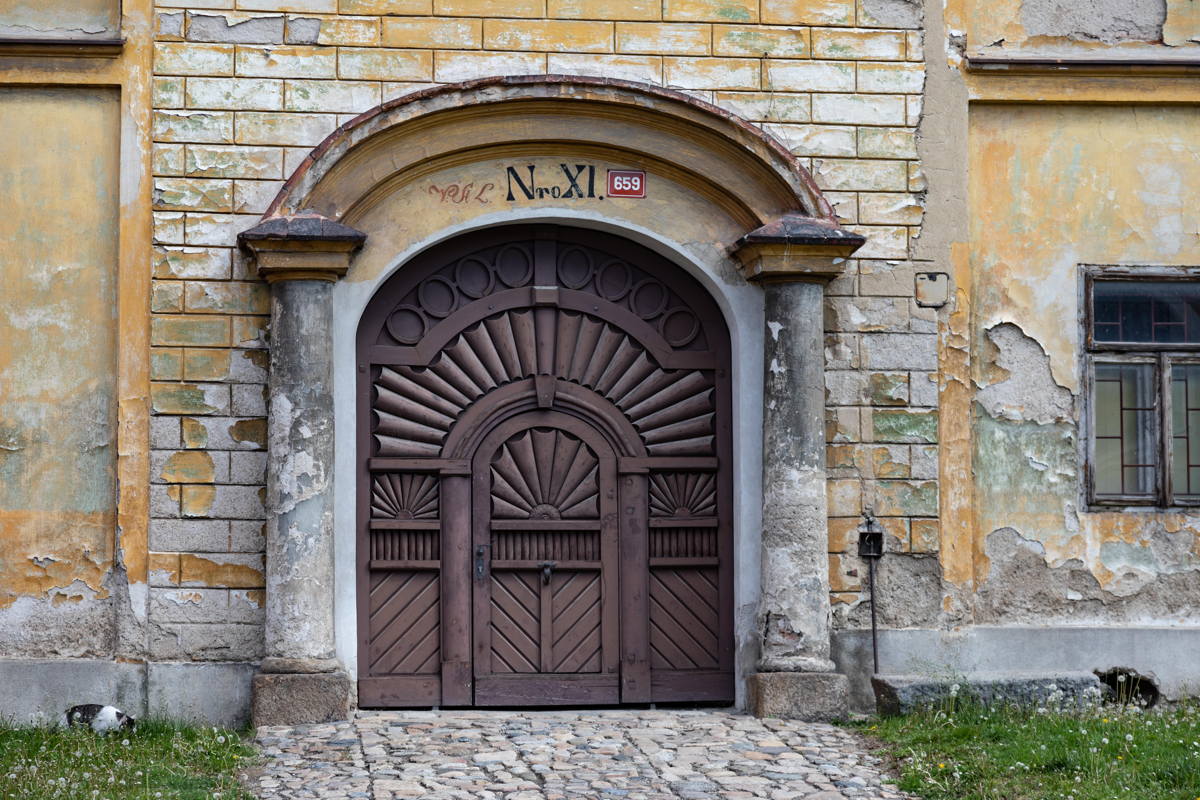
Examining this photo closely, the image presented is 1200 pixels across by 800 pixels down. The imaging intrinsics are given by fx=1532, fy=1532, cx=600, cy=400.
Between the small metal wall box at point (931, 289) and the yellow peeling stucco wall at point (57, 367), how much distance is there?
4470 mm

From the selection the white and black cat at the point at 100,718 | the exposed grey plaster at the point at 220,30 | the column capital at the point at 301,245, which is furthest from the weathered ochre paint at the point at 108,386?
the column capital at the point at 301,245

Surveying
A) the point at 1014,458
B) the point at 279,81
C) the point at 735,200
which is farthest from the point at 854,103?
the point at 279,81

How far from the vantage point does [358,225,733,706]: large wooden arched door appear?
8562 millimetres

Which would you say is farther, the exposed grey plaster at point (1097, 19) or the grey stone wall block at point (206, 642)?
the exposed grey plaster at point (1097, 19)

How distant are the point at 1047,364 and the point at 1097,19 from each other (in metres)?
2.04

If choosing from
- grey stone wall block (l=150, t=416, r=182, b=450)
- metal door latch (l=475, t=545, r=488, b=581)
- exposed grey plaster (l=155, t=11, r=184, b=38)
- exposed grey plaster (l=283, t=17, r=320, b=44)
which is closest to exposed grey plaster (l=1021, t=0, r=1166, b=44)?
exposed grey plaster (l=283, t=17, r=320, b=44)

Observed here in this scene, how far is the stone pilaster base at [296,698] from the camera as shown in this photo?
7.90m

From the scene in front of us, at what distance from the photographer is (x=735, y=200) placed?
28.2 ft

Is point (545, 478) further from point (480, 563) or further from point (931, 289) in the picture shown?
point (931, 289)

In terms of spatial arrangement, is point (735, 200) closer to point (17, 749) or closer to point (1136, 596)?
point (1136, 596)

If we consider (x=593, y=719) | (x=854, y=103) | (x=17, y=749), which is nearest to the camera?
(x=17, y=749)

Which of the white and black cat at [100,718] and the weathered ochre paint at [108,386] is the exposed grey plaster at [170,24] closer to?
the weathered ochre paint at [108,386]

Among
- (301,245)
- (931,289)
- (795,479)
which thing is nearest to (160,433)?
(301,245)

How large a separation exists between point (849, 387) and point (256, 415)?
10.8 ft
